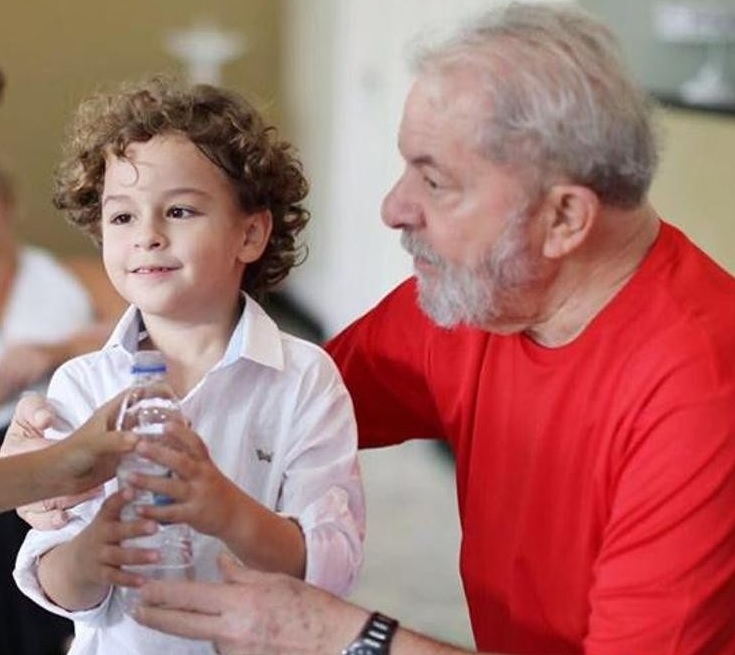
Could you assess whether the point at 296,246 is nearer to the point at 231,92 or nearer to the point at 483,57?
the point at 231,92

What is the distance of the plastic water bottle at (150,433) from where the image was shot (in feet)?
4.68

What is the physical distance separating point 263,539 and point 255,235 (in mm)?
342

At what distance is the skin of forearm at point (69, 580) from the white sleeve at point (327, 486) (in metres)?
0.21

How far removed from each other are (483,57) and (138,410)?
20.2 inches

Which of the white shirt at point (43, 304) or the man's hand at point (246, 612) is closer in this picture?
the man's hand at point (246, 612)

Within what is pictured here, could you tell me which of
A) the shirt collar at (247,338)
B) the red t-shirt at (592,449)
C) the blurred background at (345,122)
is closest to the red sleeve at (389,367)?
the red t-shirt at (592,449)

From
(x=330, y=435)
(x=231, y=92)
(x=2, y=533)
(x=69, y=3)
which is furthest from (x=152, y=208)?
(x=69, y=3)

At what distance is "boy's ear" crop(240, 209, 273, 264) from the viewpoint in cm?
163

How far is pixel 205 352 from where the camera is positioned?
63.8 inches

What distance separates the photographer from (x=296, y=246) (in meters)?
1.75

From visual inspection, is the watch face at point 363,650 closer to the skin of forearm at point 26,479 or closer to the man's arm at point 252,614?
the man's arm at point 252,614

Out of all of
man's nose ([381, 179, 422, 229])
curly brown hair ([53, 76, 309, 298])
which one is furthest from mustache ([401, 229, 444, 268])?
curly brown hair ([53, 76, 309, 298])

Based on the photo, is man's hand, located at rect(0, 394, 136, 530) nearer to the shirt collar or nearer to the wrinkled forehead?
the shirt collar

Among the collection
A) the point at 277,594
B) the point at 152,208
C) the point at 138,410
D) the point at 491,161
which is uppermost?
the point at 491,161
